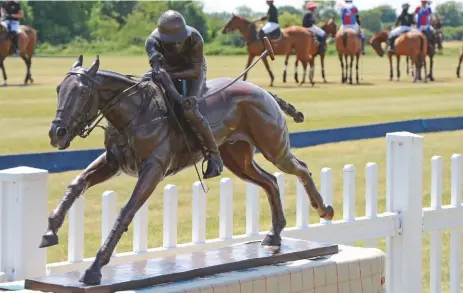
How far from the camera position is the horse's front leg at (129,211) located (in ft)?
14.2

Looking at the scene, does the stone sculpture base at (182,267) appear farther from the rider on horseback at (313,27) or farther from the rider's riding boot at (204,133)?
the rider on horseback at (313,27)

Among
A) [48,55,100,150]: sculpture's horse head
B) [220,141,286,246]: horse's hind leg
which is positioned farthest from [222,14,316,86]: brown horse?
[48,55,100,150]: sculpture's horse head

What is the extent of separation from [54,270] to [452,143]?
35.8ft

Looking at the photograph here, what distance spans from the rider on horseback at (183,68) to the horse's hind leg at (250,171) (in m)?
0.43

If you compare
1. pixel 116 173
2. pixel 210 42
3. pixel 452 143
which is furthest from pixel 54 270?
pixel 210 42

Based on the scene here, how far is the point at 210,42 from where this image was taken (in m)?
66.8

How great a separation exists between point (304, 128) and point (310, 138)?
9.22 ft

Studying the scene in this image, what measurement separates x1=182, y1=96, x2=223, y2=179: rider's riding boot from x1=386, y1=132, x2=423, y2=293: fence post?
2241mm

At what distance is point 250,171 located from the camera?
16.8 ft

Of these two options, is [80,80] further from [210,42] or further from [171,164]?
[210,42]

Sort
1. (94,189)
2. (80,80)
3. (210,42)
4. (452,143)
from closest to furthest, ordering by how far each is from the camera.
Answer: (80,80) → (94,189) → (452,143) → (210,42)

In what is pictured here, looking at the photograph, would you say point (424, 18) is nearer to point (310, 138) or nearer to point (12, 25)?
point (12, 25)

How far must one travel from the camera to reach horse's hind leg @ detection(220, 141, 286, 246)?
5.10 m

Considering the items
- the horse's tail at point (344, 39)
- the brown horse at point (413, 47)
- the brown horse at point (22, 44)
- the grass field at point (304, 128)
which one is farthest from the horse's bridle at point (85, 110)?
the horse's tail at point (344, 39)
